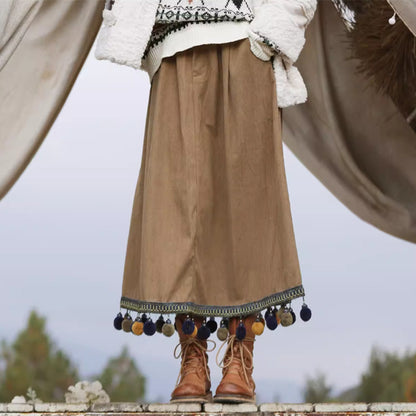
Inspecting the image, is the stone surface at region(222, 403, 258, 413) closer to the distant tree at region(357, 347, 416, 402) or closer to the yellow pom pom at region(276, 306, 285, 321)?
the yellow pom pom at region(276, 306, 285, 321)

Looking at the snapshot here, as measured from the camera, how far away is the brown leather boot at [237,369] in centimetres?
183

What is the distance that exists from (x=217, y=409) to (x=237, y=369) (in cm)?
12

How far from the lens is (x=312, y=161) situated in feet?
9.52

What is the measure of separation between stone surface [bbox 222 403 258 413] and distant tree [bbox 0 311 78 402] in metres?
1.94

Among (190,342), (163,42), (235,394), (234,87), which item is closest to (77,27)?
(163,42)

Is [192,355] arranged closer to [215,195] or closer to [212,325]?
[212,325]

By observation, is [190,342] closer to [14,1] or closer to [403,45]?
[14,1]

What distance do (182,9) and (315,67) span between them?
3.19 ft

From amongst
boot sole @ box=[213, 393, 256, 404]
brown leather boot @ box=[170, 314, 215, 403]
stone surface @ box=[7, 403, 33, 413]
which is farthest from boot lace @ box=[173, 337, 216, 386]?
stone surface @ box=[7, 403, 33, 413]

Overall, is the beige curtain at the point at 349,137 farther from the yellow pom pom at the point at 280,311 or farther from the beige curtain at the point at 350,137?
the yellow pom pom at the point at 280,311

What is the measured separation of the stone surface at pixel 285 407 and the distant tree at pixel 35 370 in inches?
78.6

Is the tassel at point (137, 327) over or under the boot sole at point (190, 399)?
over

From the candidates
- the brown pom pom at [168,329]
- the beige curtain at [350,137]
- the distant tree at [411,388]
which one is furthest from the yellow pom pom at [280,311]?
the distant tree at [411,388]

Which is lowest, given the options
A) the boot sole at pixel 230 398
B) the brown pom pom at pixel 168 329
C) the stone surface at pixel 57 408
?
the stone surface at pixel 57 408
